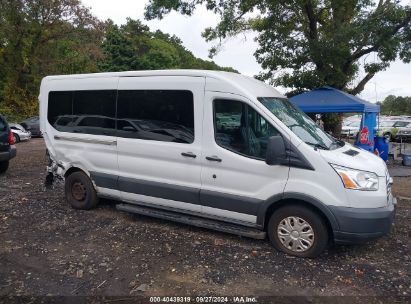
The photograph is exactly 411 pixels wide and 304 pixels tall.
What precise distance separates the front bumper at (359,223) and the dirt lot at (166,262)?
14.7 inches


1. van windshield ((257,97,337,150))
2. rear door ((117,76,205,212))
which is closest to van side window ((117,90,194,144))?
rear door ((117,76,205,212))

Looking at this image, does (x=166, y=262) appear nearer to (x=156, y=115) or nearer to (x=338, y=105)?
(x=156, y=115)

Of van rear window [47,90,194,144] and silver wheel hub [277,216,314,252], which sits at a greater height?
van rear window [47,90,194,144]

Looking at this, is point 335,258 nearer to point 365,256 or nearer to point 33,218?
point 365,256

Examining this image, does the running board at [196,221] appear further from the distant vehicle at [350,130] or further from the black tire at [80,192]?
the distant vehicle at [350,130]

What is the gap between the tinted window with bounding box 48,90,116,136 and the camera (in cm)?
596

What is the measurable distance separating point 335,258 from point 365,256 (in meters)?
0.39

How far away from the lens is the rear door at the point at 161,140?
5176mm

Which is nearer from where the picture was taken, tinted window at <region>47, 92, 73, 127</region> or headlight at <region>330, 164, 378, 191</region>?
headlight at <region>330, 164, 378, 191</region>

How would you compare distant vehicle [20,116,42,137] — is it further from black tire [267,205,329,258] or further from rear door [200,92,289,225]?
black tire [267,205,329,258]

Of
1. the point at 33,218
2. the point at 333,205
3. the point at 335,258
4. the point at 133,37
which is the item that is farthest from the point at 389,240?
the point at 133,37

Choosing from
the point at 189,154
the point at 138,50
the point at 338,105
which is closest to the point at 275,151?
the point at 189,154

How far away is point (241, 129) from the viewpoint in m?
4.85

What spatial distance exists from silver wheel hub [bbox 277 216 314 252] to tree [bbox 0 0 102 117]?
29079mm
